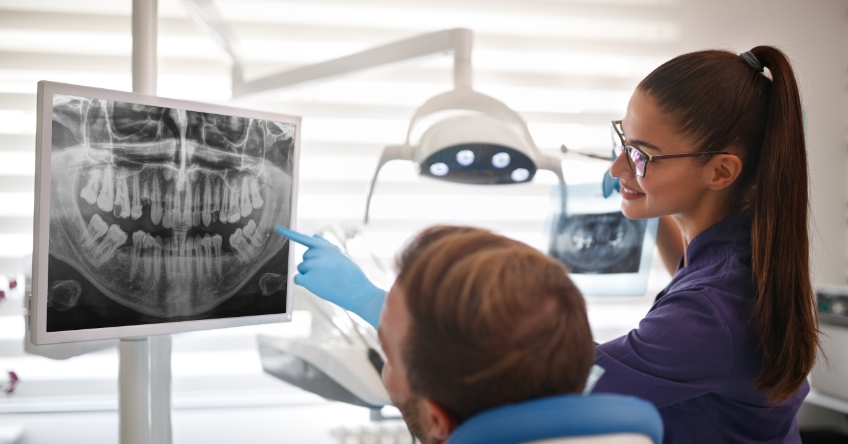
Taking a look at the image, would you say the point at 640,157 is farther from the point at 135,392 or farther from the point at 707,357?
the point at 135,392

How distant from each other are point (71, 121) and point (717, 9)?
246cm

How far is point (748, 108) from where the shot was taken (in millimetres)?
1163

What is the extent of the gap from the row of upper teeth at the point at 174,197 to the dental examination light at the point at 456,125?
382 mm

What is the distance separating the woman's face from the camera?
3.95ft

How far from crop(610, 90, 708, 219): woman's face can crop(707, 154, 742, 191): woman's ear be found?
0.02 metres

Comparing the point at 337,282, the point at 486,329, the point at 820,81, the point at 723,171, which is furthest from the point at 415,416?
the point at 820,81

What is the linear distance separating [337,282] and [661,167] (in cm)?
71

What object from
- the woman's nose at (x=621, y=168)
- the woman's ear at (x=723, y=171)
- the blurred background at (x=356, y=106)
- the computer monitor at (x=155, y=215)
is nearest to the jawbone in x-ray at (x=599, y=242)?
the blurred background at (x=356, y=106)

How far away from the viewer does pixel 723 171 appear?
1.20 meters

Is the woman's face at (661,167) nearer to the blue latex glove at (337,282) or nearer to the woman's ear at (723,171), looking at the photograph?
the woman's ear at (723,171)

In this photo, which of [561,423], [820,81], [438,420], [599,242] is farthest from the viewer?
[820,81]

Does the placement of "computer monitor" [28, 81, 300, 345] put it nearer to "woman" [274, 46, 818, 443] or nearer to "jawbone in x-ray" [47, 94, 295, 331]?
"jawbone in x-ray" [47, 94, 295, 331]

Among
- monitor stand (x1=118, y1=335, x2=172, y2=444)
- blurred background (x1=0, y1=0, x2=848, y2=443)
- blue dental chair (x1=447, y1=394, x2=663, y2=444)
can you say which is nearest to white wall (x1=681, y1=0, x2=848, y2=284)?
blurred background (x1=0, y1=0, x2=848, y2=443)

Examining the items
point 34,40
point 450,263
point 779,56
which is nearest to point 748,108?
point 779,56
